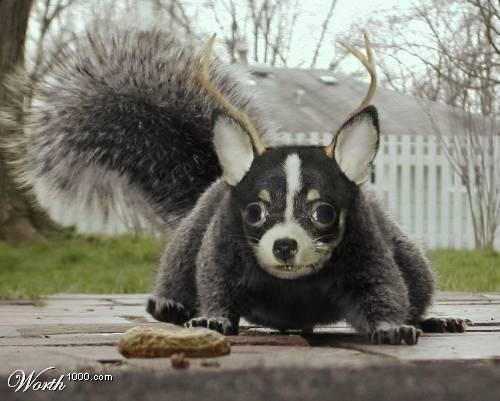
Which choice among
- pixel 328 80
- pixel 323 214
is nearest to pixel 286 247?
pixel 323 214

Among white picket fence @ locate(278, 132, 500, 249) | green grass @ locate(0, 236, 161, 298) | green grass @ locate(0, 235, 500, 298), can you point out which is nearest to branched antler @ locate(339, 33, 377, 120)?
green grass @ locate(0, 235, 500, 298)

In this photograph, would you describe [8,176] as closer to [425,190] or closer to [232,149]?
[425,190]

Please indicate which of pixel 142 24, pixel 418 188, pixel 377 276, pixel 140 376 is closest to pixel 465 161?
pixel 418 188

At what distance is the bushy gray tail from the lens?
12.0 ft

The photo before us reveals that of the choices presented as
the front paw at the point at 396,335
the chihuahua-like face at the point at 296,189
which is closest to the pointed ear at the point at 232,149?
the chihuahua-like face at the point at 296,189

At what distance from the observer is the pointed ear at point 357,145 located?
9.03 ft

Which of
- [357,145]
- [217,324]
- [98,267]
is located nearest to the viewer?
[357,145]

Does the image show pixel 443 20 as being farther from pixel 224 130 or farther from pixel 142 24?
pixel 224 130

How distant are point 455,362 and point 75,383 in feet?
3.05

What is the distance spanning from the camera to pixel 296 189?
2648 mm

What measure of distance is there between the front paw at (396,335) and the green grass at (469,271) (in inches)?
95.0

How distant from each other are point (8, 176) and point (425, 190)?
18.8 ft

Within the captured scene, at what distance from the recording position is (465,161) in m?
12.0

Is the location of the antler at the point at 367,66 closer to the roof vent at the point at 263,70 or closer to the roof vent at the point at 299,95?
the roof vent at the point at 299,95
